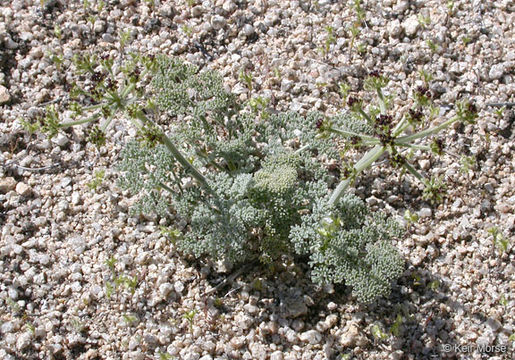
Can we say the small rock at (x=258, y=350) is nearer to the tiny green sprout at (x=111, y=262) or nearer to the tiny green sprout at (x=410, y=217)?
the tiny green sprout at (x=111, y=262)

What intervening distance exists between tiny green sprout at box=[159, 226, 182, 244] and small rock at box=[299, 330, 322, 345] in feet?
3.97

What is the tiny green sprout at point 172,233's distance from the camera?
463 cm

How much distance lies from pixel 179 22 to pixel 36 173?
6.88 feet

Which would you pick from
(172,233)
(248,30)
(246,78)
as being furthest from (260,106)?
(172,233)

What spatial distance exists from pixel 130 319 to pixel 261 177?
1.41 meters

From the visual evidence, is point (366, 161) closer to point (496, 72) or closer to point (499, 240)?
point (499, 240)

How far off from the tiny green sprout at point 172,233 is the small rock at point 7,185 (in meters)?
1.46

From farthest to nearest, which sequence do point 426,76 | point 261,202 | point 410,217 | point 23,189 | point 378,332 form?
point 23,189
point 426,76
point 410,217
point 261,202
point 378,332

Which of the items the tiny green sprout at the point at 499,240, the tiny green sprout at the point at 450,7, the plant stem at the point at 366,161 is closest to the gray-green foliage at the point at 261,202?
the plant stem at the point at 366,161

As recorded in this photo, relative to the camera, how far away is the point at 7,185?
5.18 metres

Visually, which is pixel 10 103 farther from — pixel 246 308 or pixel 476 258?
pixel 476 258

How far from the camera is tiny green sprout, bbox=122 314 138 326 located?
173 inches

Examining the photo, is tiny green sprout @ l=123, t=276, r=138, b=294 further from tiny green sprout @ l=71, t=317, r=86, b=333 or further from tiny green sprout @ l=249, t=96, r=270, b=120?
tiny green sprout @ l=249, t=96, r=270, b=120

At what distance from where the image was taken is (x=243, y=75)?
5539mm
